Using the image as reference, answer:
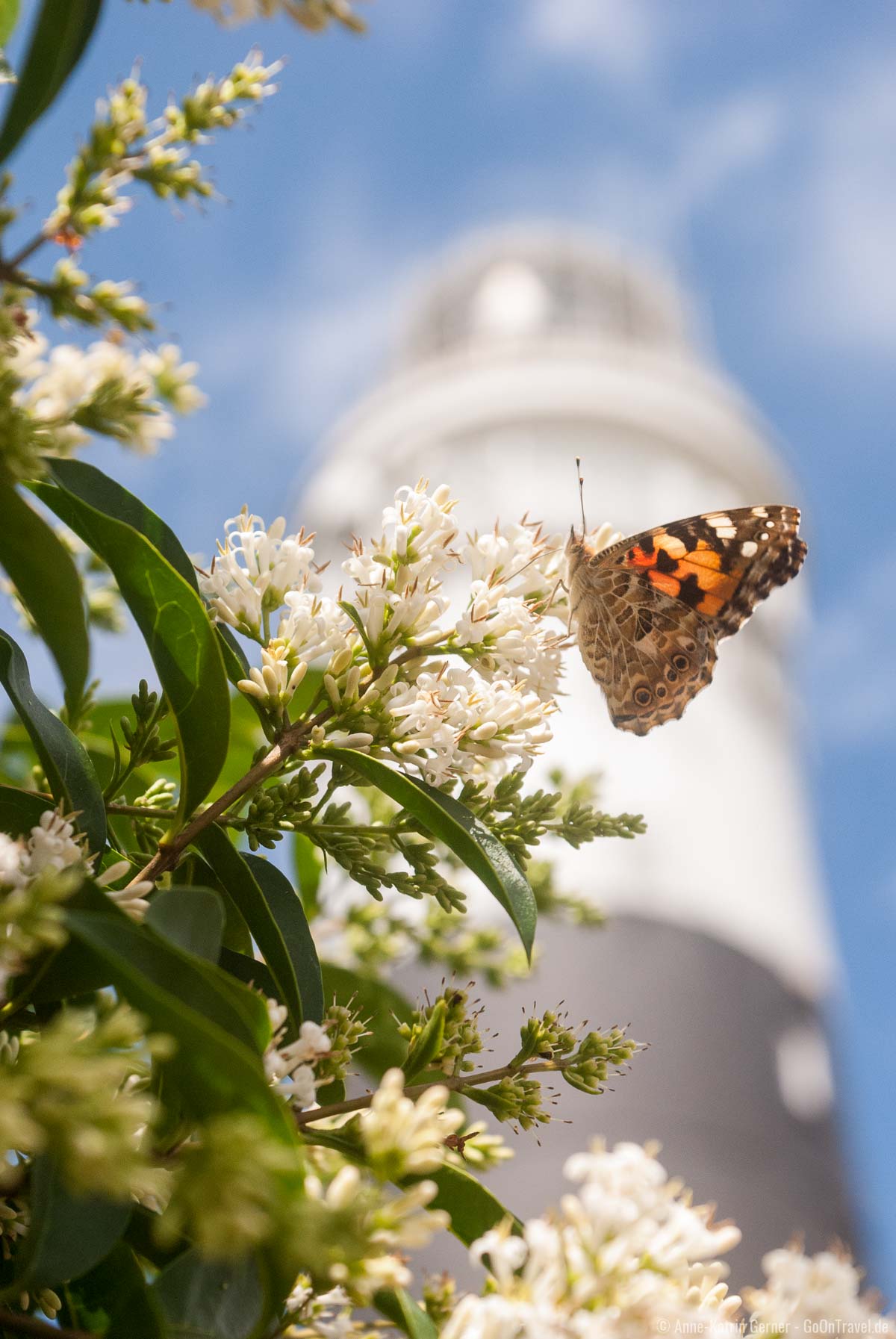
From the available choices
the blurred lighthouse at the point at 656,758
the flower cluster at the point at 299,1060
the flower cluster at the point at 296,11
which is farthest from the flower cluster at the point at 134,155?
the blurred lighthouse at the point at 656,758

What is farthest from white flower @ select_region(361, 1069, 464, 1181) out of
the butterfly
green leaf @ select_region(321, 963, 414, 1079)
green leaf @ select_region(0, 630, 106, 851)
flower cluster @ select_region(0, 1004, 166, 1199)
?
the butterfly

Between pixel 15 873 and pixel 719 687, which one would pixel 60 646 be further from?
pixel 719 687

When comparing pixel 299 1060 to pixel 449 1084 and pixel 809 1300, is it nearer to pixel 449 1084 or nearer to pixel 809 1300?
pixel 449 1084

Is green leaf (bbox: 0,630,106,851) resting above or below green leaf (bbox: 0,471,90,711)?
below

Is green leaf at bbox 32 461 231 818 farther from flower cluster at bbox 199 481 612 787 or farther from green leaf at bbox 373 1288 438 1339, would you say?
green leaf at bbox 373 1288 438 1339

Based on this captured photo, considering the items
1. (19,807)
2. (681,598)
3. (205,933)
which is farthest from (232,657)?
(681,598)

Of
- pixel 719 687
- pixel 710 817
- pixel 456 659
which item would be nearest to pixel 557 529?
pixel 719 687

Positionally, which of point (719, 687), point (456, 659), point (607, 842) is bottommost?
point (456, 659)
